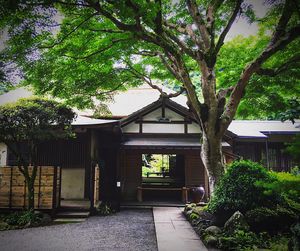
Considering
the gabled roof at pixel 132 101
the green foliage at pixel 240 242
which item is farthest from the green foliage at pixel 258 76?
the green foliage at pixel 240 242

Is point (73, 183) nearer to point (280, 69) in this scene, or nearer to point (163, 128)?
point (163, 128)

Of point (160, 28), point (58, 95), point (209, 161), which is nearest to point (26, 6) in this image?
point (160, 28)

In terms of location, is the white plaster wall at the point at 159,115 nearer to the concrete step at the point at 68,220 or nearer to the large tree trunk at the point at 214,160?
the large tree trunk at the point at 214,160

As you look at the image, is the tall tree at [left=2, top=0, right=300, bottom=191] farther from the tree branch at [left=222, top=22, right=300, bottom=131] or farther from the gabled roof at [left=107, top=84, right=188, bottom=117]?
the gabled roof at [left=107, top=84, right=188, bottom=117]

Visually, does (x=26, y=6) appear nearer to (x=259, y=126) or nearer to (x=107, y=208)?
(x=107, y=208)

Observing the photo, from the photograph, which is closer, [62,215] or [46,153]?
[62,215]

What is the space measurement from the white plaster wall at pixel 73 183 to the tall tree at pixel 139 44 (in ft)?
11.0

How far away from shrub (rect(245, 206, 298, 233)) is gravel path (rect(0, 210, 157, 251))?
270 cm

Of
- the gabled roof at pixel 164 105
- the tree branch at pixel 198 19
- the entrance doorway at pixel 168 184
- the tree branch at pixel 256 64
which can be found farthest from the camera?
the entrance doorway at pixel 168 184

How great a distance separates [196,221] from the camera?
327 inches

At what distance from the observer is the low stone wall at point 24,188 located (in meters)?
9.22

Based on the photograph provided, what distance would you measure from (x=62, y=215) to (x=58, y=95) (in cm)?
449

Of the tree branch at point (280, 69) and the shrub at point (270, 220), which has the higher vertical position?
the tree branch at point (280, 69)

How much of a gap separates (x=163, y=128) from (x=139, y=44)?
5321 millimetres
